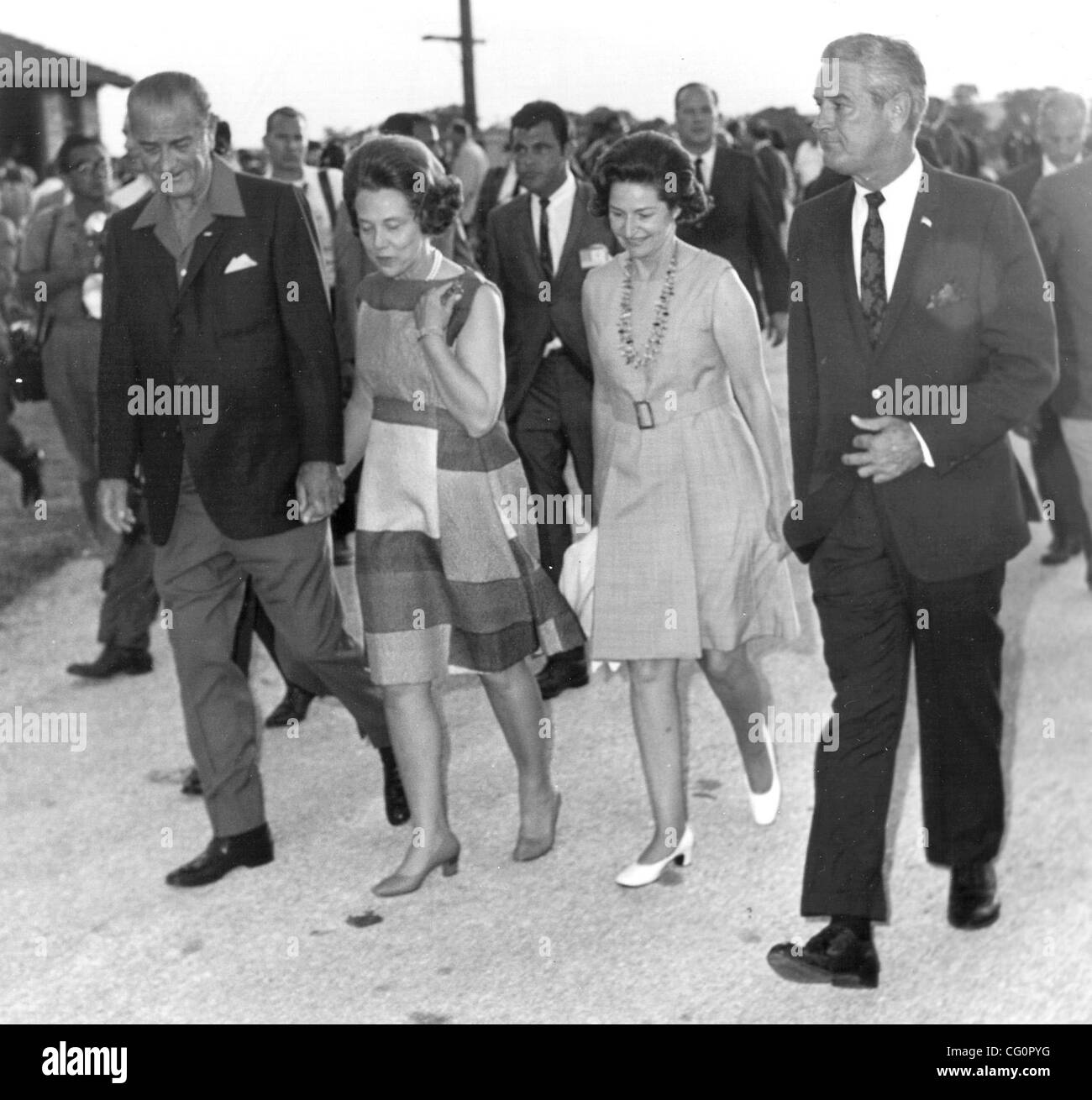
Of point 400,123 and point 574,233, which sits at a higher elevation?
point 400,123

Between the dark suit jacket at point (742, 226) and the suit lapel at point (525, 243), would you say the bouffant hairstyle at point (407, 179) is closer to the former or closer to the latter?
the suit lapel at point (525, 243)

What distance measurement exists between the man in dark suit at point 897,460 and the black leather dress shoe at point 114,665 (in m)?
3.71

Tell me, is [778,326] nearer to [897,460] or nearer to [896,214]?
[896,214]

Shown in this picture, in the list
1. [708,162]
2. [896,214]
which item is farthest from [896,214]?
[708,162]

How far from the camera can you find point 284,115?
350 inches

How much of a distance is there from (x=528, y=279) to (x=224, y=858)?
9.32ft

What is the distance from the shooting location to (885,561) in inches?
172

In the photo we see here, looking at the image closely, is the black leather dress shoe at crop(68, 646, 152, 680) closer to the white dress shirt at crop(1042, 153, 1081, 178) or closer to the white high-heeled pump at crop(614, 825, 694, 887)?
the white high-heeled pump at crop(614, 825, 694, 887)

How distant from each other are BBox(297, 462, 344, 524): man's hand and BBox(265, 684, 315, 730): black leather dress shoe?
168 cm

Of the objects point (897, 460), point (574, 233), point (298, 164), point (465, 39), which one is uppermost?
point (465, 39)

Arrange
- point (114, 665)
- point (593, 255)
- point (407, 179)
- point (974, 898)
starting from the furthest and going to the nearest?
point (114, 665)
point (593, 255)
point (407, 179)
point (974, 898)

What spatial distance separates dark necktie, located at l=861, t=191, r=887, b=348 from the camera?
13.9 ft

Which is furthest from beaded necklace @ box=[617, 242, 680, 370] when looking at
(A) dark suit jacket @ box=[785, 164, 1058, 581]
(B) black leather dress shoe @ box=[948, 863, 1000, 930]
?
(B) black leather dress shoe @ box=[948, 863, 1000, 930]

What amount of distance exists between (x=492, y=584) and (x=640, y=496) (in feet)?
1.58
